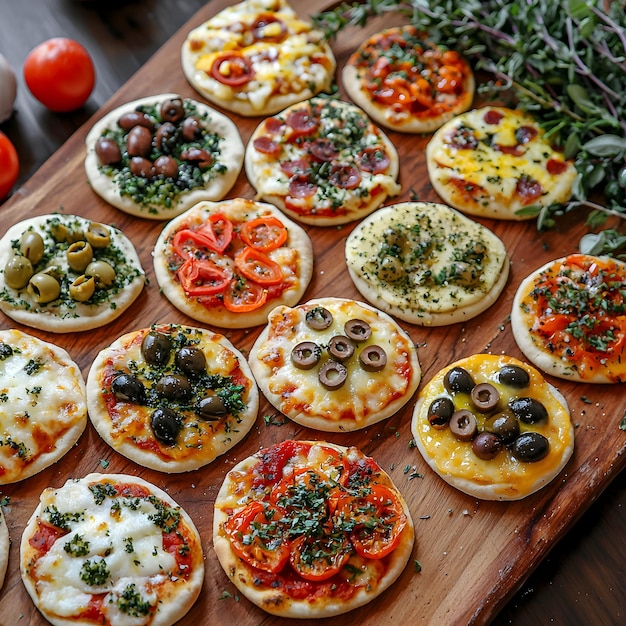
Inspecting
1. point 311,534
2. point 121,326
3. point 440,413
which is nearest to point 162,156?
point 121,326

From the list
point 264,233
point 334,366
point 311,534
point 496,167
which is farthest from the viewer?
point 496,167

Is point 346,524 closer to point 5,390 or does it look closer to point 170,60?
point 5,390

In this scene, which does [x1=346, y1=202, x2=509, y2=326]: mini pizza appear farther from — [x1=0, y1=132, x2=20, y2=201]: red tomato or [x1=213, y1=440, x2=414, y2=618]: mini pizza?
[x1=0, y1=132, x2=20, y2=201]: red tomato

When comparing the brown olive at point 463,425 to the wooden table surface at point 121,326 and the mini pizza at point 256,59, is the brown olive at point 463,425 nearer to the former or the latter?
the wooden table surface at point 121,326

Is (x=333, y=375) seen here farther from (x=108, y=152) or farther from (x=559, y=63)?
(x=559, y=63)

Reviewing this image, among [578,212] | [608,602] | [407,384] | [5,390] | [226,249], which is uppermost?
[5,390]

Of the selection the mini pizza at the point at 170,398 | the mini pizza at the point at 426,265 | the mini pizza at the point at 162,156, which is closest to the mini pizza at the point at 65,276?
the mini pizza at the point at 170,398

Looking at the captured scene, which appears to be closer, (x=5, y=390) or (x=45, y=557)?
(x=45, y=557)

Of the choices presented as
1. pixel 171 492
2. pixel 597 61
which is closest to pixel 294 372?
pixel 171 492
